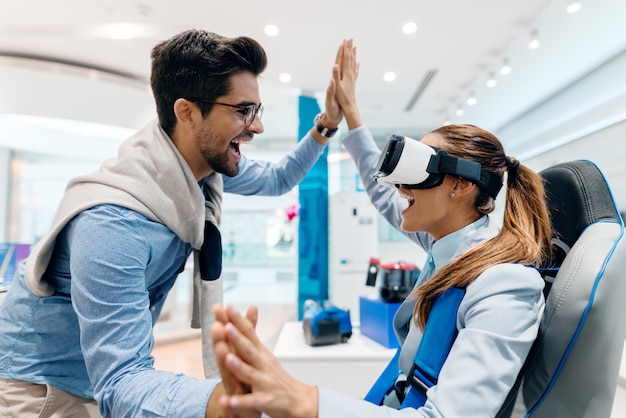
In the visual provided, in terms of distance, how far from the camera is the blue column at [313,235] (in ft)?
15.5

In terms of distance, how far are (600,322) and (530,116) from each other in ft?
19.7

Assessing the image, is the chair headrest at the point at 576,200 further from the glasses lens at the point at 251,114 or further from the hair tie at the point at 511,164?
the glasses lens at the point at 251,114

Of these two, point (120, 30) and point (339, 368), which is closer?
point (339, 368)

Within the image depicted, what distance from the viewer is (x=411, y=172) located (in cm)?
101

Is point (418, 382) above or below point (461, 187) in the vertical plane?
below

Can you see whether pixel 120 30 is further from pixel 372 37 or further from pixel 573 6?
pixel 573 6

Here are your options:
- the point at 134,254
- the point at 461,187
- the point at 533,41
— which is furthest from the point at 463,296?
the point at 533,41

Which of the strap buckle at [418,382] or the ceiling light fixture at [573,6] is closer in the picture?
the strap buckle at [418,382]

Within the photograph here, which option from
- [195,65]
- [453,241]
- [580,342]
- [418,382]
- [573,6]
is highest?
[573,6]

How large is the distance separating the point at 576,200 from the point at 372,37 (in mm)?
3256

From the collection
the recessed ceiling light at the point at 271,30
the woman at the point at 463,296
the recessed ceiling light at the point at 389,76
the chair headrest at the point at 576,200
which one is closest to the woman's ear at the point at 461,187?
the woman at the point at 463,296

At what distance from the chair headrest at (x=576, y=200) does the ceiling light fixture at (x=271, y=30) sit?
3.17 meters

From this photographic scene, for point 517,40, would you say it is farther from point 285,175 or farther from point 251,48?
point 251,48

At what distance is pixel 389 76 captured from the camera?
457 centimetres
